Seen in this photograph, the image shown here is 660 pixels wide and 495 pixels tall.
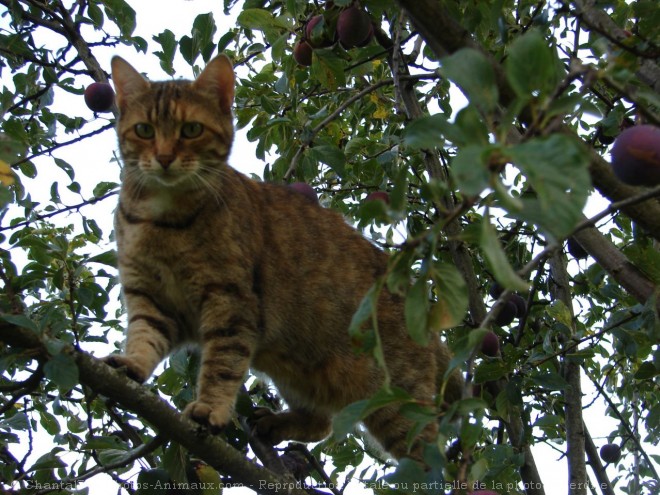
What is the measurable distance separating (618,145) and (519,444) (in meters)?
1.73

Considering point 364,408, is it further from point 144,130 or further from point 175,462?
point 144,130

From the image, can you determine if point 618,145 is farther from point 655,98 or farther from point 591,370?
point 591,370

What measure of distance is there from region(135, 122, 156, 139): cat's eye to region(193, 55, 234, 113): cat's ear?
0.35 meters

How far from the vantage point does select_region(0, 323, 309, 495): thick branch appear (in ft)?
6.04

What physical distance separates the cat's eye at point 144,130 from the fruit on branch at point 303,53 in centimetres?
70

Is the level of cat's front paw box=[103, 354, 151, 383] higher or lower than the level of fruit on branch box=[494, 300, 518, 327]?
lower

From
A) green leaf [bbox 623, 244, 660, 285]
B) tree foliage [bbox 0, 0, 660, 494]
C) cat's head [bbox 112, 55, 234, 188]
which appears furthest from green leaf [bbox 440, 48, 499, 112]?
cat's head [bbox 112, 55, 234, 188]

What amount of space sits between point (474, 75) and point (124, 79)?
2531 millimetres

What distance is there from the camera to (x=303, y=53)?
3.12m

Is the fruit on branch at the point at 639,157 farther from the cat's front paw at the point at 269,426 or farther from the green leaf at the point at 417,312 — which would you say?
the cat's front paw at the point at 269,426

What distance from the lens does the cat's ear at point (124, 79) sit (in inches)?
132

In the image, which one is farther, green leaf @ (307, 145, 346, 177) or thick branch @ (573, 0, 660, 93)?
green leaf @ (307, 145, 346, 177)

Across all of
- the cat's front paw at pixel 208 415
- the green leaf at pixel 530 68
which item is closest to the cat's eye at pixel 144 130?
the cat's front paw at pixel 208 415

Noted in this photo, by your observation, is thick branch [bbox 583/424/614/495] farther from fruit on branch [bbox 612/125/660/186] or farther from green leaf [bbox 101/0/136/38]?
green leaf [bbox 101/0/136/38]
